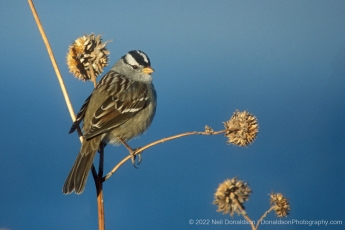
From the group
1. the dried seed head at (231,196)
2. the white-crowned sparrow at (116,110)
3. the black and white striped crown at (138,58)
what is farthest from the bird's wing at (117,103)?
the dried seed head at (231,196)

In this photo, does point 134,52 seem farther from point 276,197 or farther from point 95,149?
point 276,197

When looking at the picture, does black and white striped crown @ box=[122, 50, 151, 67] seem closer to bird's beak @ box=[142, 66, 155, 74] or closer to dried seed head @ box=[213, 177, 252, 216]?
bird's beak @ box=[142, 66, 155, 74]

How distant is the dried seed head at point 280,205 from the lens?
4.75 feet

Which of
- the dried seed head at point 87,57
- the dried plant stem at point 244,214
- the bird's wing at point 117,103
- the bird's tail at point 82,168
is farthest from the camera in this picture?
the bird's wing at point 117,103

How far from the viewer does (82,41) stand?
1.94 m

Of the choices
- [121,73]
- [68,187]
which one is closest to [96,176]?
[68,187]

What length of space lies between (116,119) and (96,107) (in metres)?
0.13

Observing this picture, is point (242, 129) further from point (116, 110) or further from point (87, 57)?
point (116, 110)

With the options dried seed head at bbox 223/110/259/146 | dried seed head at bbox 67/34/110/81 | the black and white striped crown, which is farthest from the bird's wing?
dried seed head at bbox 223/110/259/146

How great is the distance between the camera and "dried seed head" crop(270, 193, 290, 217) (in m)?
1.45

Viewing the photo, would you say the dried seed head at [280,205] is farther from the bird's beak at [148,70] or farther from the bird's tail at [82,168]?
the bird's beak at [148,70]

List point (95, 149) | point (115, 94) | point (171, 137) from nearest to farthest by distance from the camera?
point (171, 137) → point (95, 149) → point (115, 94)

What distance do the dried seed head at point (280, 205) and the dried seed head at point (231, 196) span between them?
0.51 ft

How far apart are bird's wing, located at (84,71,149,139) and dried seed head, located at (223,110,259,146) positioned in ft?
2.75
